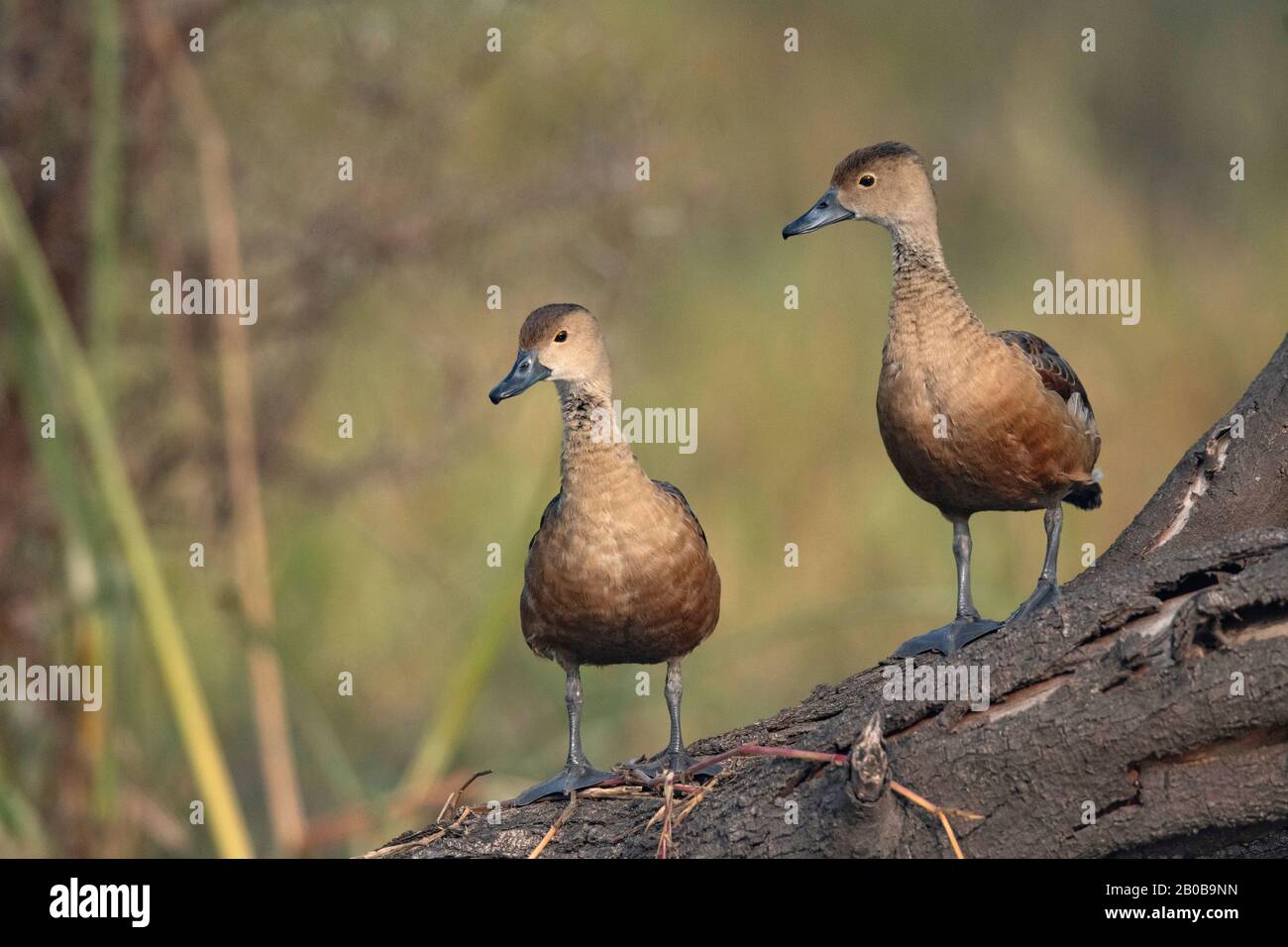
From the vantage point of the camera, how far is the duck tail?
13.1ft

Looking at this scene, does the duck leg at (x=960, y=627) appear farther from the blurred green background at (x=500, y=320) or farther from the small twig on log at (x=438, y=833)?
the small twig on log at (x=438, y=833)

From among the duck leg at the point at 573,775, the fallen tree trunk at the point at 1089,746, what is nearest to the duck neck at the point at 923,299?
the fallen tree trunk at the point at 1089,746

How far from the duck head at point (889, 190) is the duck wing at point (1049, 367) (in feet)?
1.20

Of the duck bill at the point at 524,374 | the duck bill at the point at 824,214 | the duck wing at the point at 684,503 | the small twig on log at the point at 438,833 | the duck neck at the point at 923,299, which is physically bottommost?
the small twig on log at the point at 438,833

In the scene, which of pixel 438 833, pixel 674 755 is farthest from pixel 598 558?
pixel 438 833

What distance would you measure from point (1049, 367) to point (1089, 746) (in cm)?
131

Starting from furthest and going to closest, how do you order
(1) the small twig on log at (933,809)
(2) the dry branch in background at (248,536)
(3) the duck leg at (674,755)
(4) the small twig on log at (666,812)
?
1. (2) the dry branch in background at (248,536)
2. (3) the duck leg at (674,755)
3. (4) the small twig on log at (666,812)
4. (1) the small twig on log at (933,809)

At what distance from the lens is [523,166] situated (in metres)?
7.38

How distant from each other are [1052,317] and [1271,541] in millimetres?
5463

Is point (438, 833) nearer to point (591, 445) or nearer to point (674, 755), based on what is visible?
point (674, 755)

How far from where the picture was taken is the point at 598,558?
3.48 m

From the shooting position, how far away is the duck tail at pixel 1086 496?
3984mm
